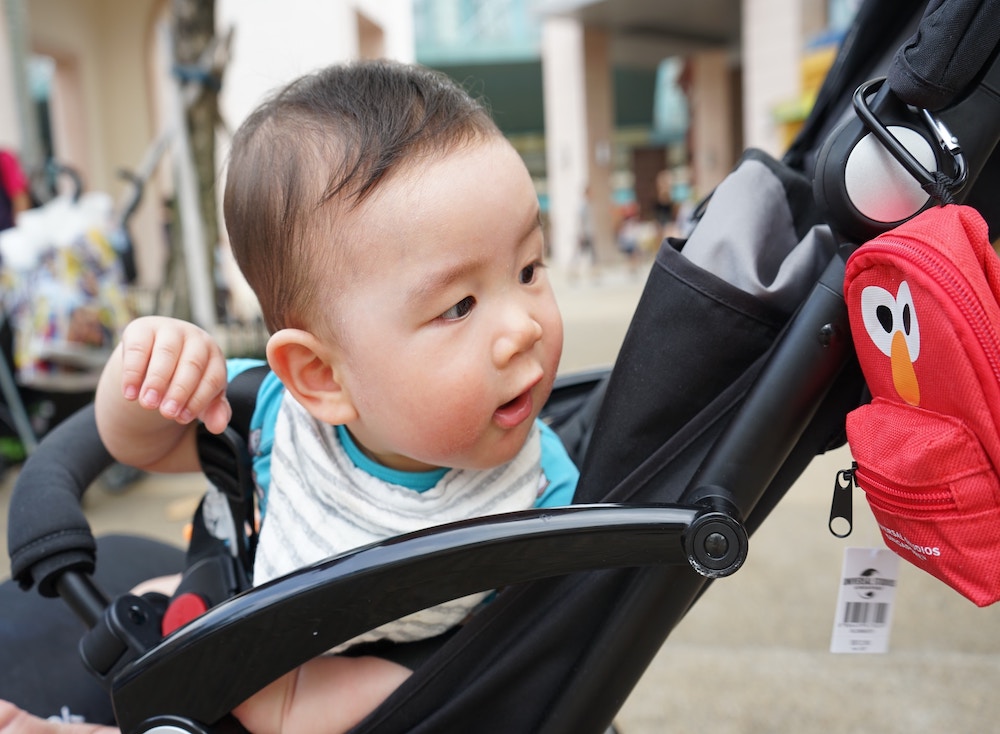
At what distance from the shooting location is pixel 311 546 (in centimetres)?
99

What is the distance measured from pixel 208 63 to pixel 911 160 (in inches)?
158

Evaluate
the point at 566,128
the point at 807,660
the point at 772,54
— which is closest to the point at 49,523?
the point at 807,660

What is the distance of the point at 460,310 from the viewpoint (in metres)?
0.90

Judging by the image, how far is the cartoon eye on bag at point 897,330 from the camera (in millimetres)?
664

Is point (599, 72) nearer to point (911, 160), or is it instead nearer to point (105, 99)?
point (105, 99)

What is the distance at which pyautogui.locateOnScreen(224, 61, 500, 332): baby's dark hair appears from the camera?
0.89 metres

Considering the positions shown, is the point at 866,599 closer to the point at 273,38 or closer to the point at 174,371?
the point at 174,371

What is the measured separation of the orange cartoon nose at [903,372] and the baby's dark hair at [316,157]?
1.60ft

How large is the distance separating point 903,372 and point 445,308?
43 cm

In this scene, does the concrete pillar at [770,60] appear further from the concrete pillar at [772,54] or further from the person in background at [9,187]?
the person in background at [9,187]

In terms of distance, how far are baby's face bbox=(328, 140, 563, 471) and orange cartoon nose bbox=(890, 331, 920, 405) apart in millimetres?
353

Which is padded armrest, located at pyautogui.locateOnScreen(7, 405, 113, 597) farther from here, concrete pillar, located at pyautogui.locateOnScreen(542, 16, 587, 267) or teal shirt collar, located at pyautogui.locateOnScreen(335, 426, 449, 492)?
concrete pillar, located at pyautogui.locateOnScreen(542, 16, 587, 267)

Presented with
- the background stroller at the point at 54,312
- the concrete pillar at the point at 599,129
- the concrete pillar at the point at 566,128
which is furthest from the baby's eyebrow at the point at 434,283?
the concrete pillar at the point at 599,129

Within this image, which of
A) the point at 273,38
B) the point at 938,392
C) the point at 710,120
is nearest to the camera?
the point at 938,392
